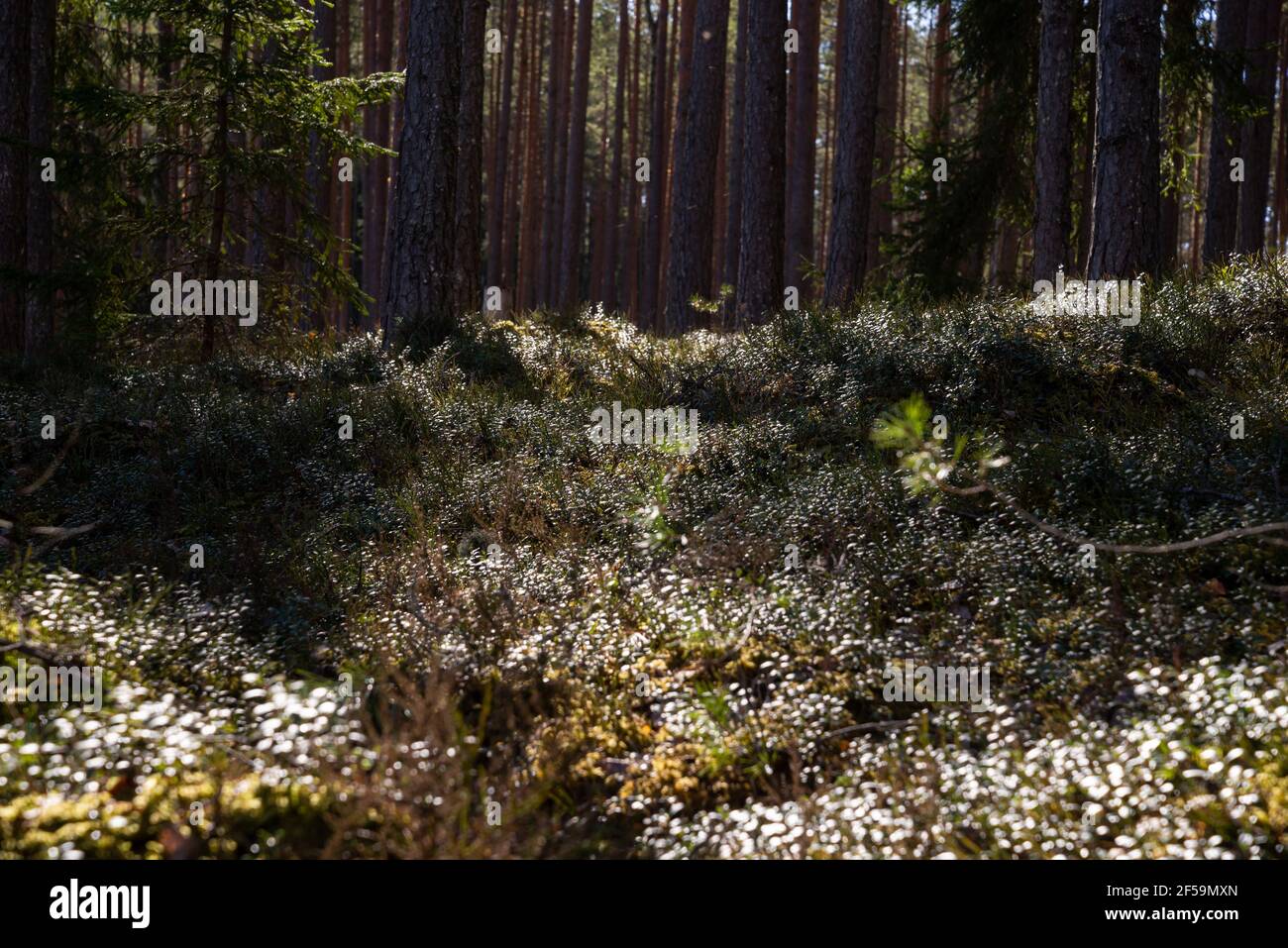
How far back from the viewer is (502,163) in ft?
99.0

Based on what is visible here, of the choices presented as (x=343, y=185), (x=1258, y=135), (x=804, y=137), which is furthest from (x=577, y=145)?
(x=1258, y=135)

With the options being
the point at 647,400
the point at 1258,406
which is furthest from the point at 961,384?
the point at 647,400

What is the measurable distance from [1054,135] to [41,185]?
44.6 feet

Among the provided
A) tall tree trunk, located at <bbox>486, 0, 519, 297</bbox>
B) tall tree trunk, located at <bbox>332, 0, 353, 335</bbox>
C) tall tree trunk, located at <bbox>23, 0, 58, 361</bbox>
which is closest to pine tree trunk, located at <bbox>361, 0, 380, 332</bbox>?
tall tree trunk, located at <bbox>332, 0, 353, 335</bbox>

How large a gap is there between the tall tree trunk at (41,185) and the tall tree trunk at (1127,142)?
10601 mm

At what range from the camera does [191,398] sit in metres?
Answer: 8.98

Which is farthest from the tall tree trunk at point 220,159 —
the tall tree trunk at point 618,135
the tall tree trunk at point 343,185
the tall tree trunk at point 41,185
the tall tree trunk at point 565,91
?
the tall tree trunk at point 618,135

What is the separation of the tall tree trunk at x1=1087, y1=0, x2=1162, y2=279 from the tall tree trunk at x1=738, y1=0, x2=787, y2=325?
5134 mm

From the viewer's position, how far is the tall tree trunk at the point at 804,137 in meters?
19.2

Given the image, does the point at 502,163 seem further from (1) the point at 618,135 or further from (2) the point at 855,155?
(2) the point at 855,155

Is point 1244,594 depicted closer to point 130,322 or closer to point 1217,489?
point 1217,489

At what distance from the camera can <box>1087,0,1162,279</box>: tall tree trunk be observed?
8.90 meters

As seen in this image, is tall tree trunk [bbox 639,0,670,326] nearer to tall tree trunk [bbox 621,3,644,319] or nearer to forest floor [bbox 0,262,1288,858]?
tall tree trunk [bbox 621,3,644,319]

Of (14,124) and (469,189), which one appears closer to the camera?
(14,124)
